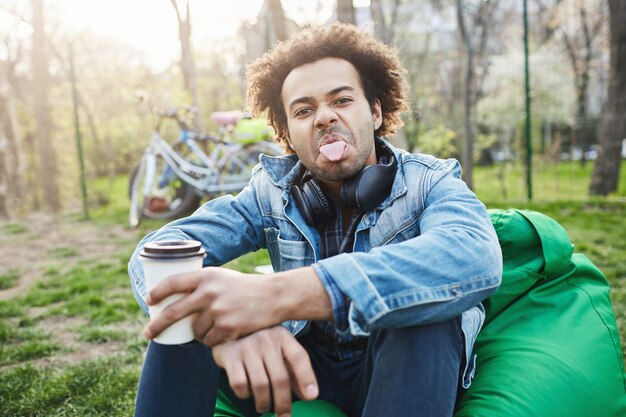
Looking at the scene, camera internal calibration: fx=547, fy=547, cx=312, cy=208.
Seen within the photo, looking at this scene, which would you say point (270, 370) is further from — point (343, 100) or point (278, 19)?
point (278, 19)

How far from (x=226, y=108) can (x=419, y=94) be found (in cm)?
786

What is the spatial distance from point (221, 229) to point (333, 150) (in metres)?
0.49

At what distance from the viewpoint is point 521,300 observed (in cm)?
197

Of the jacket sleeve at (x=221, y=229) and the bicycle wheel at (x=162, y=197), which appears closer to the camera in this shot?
the jacket sleeve at (x=221, y=229)

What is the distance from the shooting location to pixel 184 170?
7348 millimetres

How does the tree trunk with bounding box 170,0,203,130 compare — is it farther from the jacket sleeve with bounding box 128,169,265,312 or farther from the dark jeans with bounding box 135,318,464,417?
the dark jeans with bounding box 135,318,464,417

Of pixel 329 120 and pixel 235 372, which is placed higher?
pixel 329 120

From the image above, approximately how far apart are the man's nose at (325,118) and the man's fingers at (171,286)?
945 mm

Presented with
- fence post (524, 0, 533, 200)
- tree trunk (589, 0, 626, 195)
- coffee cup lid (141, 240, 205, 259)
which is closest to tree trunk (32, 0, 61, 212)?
fence post (524, 0, 533, 200)

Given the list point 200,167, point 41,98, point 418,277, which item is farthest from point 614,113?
point 41,98

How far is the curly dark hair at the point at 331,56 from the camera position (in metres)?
2.23

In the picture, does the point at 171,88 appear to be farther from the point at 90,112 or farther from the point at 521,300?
the point at 521,300

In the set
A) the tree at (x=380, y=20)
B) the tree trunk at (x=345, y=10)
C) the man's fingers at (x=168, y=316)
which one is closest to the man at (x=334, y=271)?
the man's fingers at (x=168, y=316)

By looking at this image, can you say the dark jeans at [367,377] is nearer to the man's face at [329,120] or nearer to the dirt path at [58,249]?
the man's face at [329,120]
